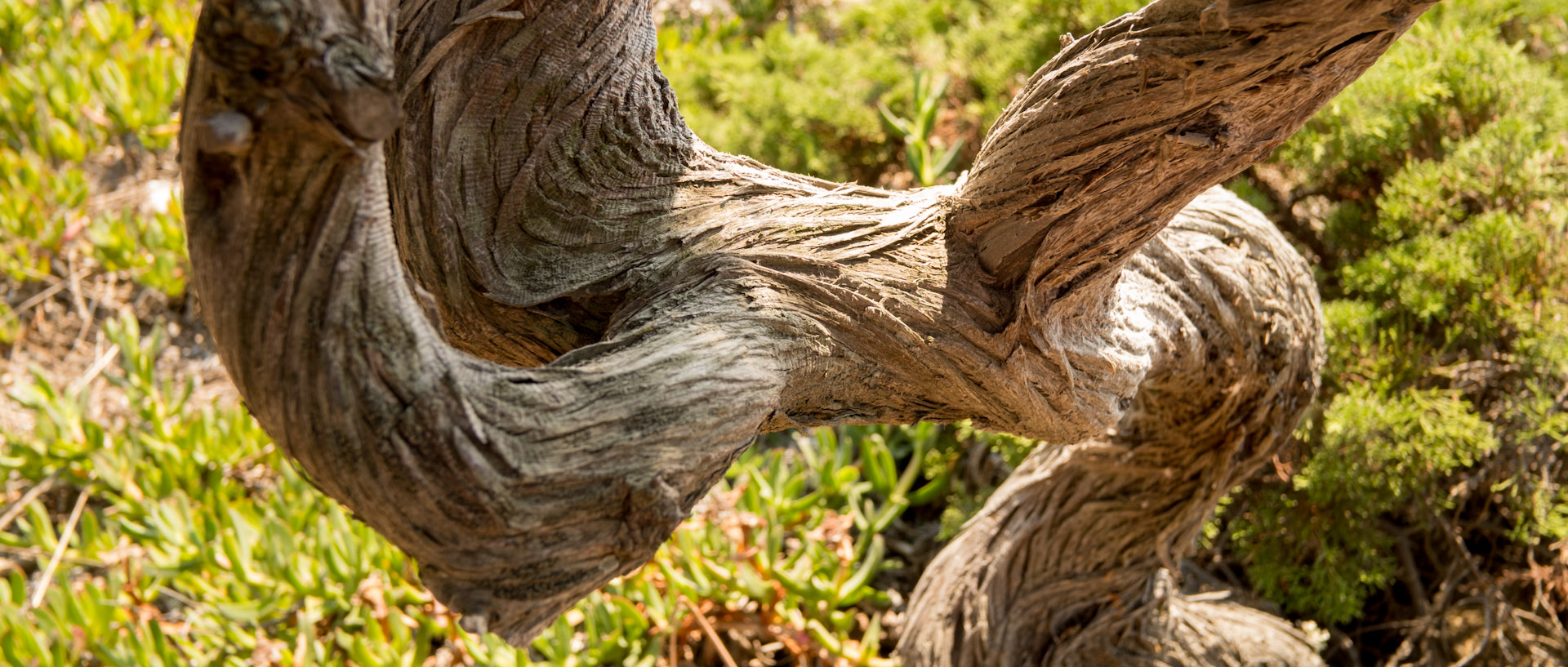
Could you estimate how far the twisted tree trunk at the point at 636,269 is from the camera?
0.76 meters

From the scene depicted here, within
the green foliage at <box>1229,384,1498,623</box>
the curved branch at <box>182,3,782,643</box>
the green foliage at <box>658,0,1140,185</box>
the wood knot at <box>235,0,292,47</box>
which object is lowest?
the green foliage at <box>1229,384,1498,623</box>

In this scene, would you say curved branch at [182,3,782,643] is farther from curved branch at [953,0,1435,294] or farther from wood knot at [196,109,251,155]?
curved branch at [953,0,1435,294]

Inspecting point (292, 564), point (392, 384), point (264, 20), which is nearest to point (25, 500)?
point (292, 564)

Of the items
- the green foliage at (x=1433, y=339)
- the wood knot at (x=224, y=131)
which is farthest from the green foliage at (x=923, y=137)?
the wood knot at (x=224, y=131)

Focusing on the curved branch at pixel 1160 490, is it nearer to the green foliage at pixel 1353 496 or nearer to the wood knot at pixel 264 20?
the green foliage at pixel 1353 496

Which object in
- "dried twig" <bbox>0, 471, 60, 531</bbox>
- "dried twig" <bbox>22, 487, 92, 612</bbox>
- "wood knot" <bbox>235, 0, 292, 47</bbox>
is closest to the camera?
"wood knot" <bbox>235, 0, 292, 47</bbox>

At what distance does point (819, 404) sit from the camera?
111 cm

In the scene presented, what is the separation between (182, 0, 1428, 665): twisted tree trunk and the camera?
0.76m

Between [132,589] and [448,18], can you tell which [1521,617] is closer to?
[448,18]

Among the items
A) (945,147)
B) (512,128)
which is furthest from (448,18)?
(945,147)

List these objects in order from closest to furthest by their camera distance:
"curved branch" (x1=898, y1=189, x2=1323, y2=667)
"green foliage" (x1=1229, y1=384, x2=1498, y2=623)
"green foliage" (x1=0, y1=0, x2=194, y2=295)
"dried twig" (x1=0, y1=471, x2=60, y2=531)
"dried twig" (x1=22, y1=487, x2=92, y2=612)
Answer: "curved branch" (x1=898, y1=189, x2=1323, y2=667)
"green foliage" (x1=1229, y1=384, x2=1498, y2=623)
"dried twig" (x1=22, y1=487, x2=92, y2=612)
"dried twig" (x1=0, y1=471, x2=60, y2=531)
"green foliage" (x1=0, y1=0, x2=194, y2=295)

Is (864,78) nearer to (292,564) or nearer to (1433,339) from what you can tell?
(1433,339)

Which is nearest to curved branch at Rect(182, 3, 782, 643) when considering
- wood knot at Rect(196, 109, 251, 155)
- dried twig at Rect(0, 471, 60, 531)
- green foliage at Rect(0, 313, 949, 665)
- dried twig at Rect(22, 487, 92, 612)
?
wood knot at Rect(196, 109, 251, 155)

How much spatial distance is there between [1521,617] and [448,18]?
234 cm
